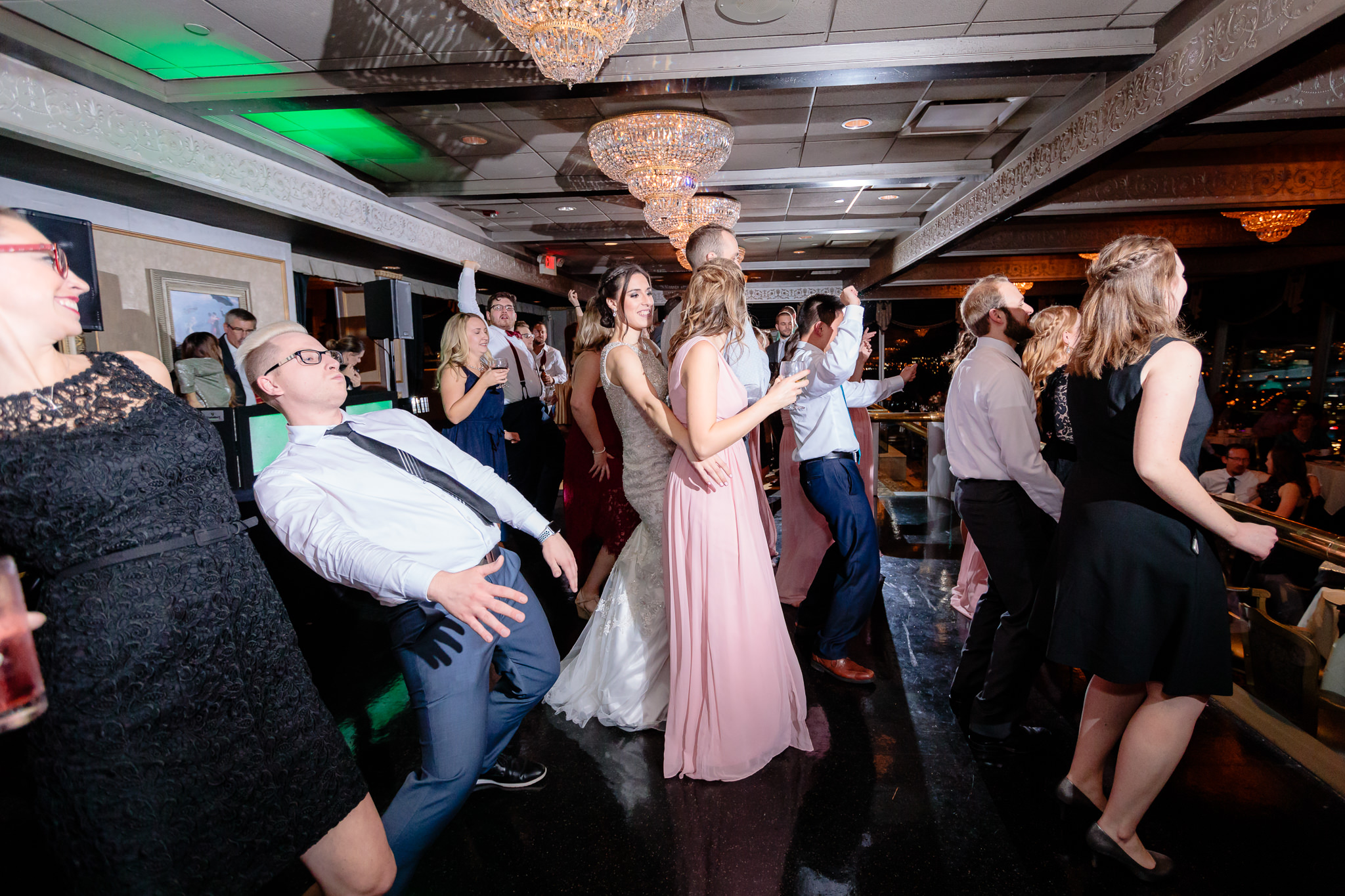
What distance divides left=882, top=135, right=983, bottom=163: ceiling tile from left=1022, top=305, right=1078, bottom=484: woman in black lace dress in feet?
9.58

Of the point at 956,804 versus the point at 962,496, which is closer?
the point at 956,804

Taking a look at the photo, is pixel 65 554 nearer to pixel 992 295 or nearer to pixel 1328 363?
pixel 992 295

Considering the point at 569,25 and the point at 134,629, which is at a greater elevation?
the point at 569,25

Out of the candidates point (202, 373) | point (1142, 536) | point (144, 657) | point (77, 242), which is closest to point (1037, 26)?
point (1142, 536)

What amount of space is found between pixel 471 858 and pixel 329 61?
3.94m

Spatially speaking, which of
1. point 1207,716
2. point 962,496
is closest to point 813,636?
point 962,496

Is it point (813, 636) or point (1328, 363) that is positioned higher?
point (1328, 363)

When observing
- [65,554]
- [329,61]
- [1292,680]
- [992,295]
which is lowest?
[1292,680]

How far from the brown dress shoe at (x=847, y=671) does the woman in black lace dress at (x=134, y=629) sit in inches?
76.1

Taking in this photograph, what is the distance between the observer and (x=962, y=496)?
2.21 meters

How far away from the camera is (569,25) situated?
254 cm

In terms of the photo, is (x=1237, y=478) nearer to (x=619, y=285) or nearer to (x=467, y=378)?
(x=619, y=285)

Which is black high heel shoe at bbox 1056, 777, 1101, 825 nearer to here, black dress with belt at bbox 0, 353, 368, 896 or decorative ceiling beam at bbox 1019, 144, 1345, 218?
black dress with belt at bbox 0, 353, 368, 896

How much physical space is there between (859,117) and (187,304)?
570 centimetres
